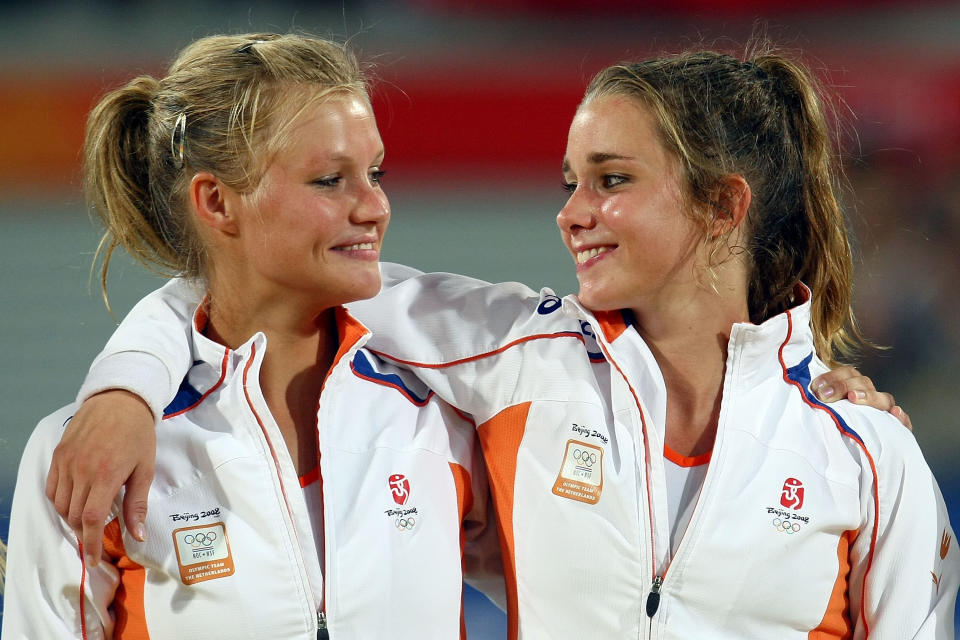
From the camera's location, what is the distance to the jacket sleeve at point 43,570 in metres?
1.53

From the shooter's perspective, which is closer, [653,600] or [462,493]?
[653,600]

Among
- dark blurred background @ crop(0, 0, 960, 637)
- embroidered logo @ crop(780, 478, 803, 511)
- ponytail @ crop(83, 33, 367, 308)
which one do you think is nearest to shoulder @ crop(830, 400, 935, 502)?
embroidered logo @ crop(780, 478, 803, 511)

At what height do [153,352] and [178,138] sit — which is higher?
[178,138]

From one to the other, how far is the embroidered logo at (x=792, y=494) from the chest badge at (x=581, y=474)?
288mm

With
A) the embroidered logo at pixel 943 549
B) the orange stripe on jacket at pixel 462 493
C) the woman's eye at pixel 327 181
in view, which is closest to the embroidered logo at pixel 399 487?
the orange stripe on jacket at pixel 462 493

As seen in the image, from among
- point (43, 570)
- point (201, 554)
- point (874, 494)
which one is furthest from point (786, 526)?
point (43, 570)

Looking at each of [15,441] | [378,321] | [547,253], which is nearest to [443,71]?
[547,253]

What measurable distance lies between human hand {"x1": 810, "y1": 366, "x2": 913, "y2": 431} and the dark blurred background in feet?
10.5

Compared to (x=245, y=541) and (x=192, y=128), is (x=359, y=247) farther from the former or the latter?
(x=245, y=541)

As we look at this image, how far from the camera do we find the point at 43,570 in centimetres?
154

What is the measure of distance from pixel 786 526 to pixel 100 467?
3.35 feet

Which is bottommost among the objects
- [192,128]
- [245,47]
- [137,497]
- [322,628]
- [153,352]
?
[322,628]

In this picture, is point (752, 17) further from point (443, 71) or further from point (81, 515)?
point (81, 515)

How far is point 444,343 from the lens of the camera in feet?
5.88
